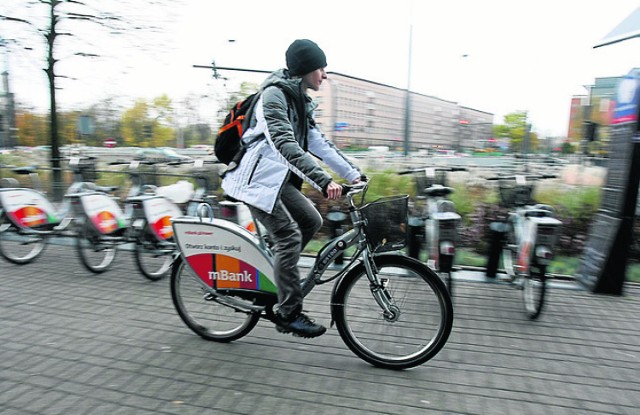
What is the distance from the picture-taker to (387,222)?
2.99 metres

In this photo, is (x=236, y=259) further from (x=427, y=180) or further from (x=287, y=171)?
(x=427, y=180)

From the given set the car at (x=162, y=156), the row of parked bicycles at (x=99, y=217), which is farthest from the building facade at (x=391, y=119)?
the row of parked bicycles at (x=99, y=217)

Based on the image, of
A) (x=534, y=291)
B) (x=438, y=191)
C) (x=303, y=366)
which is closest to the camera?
(x=303, y=366)

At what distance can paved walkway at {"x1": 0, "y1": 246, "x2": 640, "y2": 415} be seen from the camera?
2756 millimetres

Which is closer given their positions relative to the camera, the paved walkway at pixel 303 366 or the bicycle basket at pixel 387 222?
the paved walkway at pixel 303 366

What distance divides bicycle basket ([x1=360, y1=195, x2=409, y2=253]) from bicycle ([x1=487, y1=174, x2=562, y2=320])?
1582 millimetres

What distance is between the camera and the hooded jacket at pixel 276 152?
283 centimetres

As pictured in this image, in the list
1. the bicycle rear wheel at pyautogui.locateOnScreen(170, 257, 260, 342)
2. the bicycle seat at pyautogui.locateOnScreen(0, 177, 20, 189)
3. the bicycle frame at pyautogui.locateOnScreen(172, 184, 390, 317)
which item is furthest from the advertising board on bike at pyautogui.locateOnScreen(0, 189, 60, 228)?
the bicycle frame at pyautogui.locateOnScreen(172, 184, 390, 317)

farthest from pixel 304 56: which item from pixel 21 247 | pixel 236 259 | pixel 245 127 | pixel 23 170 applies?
pixel 21 247

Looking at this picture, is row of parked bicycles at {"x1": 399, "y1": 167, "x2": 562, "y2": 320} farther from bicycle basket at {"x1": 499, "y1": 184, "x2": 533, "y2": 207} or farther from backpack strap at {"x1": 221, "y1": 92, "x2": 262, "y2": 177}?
backpack strap at {"x1": 221, "y1": 92, "x2": 262, "y2": 177}

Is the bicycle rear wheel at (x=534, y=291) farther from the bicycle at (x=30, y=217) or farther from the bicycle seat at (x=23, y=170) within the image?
the bicycle seat at (x=23, y=170)

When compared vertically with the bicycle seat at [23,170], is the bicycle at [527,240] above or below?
below

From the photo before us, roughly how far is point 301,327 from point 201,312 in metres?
1.00

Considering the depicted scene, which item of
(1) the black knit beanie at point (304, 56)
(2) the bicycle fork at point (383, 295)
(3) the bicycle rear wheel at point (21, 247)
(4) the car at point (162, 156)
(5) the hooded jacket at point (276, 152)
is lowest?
(3) the bicycle rear wheel at point (21, 247)
